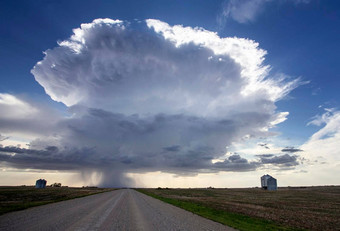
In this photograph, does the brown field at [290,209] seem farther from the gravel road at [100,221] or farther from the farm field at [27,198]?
the farm field at [27,198]

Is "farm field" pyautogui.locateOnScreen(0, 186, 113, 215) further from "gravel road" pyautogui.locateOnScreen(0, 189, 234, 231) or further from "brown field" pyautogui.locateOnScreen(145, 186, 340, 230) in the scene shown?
"brown field" pyautogui.locateOnScreen(145, 186, 340, 230)

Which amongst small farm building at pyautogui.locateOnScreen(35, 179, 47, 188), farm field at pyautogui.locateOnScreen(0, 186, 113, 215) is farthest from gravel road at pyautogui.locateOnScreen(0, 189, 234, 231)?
small farm building at pyautogui.locateOnScreen(35, 179, 47, 188)

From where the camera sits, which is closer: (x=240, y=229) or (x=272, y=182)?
(x=240, y=229)

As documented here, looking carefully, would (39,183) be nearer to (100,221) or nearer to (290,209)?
(290,209)

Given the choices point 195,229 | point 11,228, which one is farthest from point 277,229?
point 11,228

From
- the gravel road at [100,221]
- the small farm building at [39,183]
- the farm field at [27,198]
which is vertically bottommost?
the small farm building at [39,183]

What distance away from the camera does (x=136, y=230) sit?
14.9 metres

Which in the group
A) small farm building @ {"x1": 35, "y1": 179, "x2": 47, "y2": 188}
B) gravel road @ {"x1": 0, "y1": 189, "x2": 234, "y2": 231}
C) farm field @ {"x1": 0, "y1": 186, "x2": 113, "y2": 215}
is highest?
gravel road @ {"x1": 0, "y1": 189, "x2": 234, "y2": 231}

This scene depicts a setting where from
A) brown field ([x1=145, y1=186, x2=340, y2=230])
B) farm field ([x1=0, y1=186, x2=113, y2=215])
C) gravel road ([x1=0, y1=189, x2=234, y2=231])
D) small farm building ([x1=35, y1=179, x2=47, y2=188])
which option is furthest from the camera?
small farm building ([x1=35, y1=179, x2=47, y2=188])

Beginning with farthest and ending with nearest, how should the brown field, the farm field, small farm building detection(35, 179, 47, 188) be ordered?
small farm building detection(35, 179, 47, 188), the farm field, the brown field

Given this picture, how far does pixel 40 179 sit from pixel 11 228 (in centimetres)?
19603

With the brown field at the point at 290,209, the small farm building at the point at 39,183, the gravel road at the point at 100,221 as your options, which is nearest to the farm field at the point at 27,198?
the gravel road at the point at 100,221

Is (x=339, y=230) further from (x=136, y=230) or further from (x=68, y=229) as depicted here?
(x=68, y=229)

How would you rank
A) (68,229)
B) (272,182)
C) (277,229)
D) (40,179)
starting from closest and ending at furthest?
(68,229) → (277,229) → (272,182) → (40,179)
